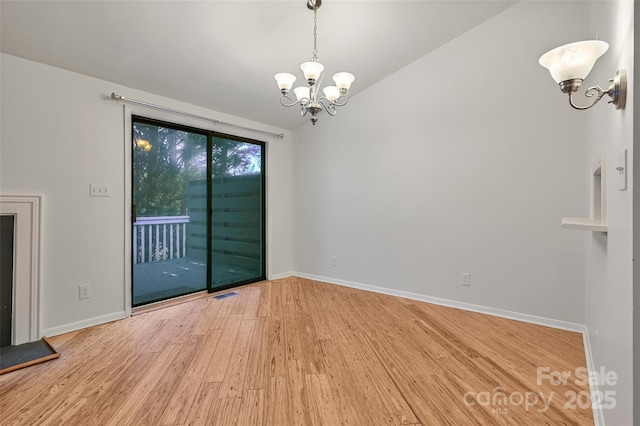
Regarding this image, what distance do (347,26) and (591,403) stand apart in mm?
3319

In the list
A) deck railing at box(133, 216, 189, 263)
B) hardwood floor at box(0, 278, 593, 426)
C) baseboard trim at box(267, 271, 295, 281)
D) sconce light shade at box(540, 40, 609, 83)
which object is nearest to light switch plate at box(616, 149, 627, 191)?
sconce light shade at box(540, 40, 609, 83)

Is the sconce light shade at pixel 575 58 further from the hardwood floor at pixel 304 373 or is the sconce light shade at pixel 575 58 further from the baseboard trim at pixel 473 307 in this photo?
the baseboard trim at pixel 473 307

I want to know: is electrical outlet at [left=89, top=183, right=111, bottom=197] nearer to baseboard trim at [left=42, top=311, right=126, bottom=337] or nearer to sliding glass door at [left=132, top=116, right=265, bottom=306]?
sliding glass door at [left=132, top=116, right=265, bottom=306]

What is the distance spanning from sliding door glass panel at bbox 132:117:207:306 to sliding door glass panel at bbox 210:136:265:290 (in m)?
0.17

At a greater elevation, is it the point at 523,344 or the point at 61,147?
the point at 61,147

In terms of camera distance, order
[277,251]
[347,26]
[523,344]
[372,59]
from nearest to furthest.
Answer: [523,344], [347,26], [372,59], [277,251]

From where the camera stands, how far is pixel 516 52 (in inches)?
113

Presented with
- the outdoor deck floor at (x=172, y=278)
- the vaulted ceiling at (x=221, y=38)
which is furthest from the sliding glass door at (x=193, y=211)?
the vaulted ceiling at (x=221, y=38)

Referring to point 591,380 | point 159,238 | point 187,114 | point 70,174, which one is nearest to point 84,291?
point 159,238

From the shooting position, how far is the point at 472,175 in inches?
124

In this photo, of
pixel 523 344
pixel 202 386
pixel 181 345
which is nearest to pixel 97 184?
pixel 181 345

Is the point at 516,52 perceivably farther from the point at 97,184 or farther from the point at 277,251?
the point at 97,184

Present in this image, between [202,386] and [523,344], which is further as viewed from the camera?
[523,344]

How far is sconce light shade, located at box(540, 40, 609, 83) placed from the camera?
1.08m
